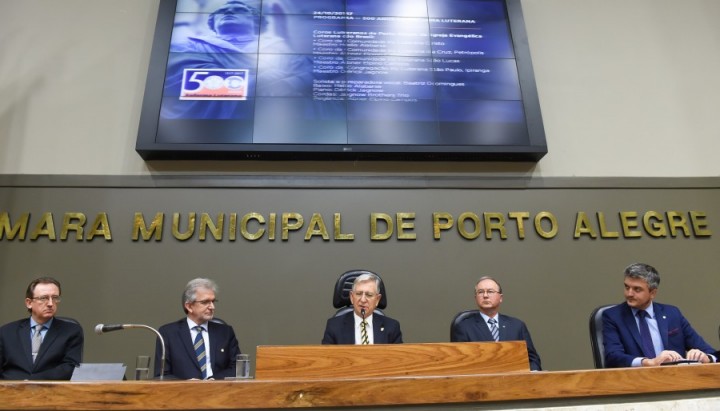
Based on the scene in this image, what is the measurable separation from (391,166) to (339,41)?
3.84ft

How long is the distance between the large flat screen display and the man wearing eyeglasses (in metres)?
1.42

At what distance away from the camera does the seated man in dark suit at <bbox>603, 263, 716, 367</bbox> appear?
3.02m

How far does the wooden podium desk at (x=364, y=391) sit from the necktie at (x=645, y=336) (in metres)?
1.44

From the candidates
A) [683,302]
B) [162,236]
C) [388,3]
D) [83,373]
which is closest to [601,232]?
[683,302]

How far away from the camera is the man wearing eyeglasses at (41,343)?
3.02 m

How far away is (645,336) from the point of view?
3068 mm

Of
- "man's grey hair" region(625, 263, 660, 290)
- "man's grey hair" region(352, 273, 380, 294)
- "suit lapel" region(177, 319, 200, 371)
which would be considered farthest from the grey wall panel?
"man's grey hair" region(625, 263, 660, 290)

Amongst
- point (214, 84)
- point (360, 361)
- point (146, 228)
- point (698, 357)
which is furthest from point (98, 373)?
point (698, 357)

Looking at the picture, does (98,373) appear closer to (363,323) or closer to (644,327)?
(363,323)

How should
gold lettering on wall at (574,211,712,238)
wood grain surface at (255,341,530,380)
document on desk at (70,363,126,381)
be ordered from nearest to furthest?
wood grain surface at (255,341,530,380), document on desk at (70,363,126,381), gold lettering on wall at (574,211,712,238)

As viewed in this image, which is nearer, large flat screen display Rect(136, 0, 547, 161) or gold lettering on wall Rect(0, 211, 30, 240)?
gold lettering on wall Rect(0, 211, 30, 240)

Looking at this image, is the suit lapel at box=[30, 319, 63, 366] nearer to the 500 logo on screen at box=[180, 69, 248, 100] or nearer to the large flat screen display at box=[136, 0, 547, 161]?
the large flat screen display at box=[136, 0, 547, 161]

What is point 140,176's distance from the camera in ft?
14.2

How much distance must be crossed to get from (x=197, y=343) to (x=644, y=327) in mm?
2580
